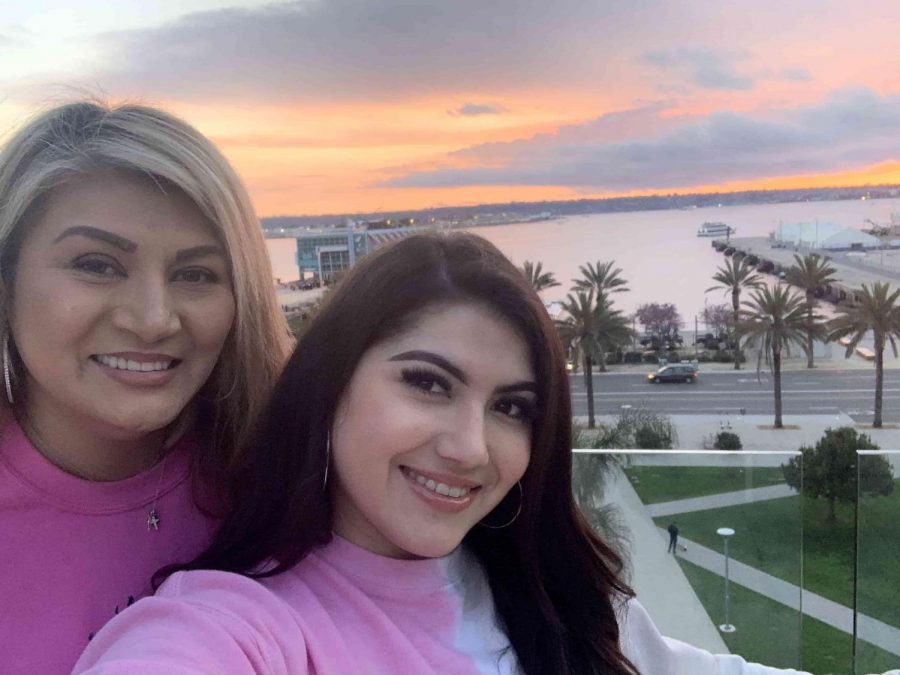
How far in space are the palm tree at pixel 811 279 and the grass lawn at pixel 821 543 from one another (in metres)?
16.7

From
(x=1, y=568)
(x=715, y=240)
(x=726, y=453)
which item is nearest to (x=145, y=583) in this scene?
(x=1, y=568)

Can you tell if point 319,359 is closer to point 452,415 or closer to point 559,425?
point 452,415

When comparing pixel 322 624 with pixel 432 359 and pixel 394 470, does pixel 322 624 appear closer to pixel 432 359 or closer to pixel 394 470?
pixel 394 470

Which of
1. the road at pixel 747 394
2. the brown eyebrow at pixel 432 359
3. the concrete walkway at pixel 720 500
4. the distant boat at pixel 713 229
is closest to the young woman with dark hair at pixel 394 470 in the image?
the brown eyebrow at pixel 432 359

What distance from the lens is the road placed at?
23938 millimetres

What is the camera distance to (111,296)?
1211mm

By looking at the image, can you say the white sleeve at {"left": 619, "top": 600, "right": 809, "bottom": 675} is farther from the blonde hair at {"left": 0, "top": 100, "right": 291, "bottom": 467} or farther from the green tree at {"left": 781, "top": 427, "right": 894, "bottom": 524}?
the green tree at {"left": 781, "top": 427, "right": 894, "bottom": 524}

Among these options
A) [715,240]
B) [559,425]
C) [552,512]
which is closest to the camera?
[559,425]

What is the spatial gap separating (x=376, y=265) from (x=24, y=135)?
64 cm

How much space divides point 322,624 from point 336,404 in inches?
12.4

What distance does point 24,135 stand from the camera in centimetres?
129

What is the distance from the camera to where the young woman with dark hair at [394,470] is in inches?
43.6

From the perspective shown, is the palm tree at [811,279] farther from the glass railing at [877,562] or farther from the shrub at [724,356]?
the glass railing at [877,562]

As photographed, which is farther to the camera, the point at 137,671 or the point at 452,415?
the point at 452,415
